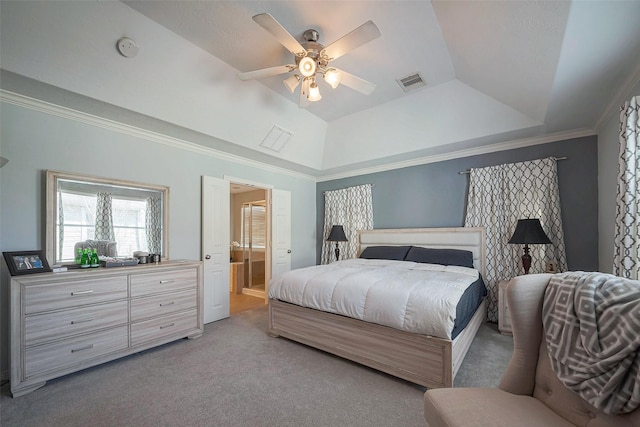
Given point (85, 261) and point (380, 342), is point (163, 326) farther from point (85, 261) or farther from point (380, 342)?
point (380, 342)

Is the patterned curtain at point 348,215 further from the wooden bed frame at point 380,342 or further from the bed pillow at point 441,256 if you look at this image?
the wooden bed frame at point 380,342

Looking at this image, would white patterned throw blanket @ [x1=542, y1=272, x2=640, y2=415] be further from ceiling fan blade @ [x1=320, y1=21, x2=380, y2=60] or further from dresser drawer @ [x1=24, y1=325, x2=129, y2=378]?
dresser drawer @ [x1=24, y1=325, x2=129, y2=378]

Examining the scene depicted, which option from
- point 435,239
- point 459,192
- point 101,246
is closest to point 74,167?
point 101,246

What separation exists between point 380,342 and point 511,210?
2.68 metres

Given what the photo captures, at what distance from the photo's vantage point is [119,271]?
254cm

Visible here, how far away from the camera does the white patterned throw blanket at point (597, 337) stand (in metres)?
0.91

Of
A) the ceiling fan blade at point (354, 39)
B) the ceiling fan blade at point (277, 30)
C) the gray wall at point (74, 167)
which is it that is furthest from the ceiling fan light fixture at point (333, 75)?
the gray wall at point (74, 167)

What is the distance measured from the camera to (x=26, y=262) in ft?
7.34

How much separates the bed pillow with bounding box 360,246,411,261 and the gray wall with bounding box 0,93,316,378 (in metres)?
2.45

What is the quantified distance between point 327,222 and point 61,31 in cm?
436

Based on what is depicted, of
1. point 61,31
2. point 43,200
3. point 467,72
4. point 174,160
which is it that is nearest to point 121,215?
point 43,200

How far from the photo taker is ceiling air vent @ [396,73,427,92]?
10.1 feet

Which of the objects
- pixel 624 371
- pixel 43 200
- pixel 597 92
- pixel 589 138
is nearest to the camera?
pixel 624 371

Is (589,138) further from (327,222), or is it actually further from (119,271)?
(119,271)
